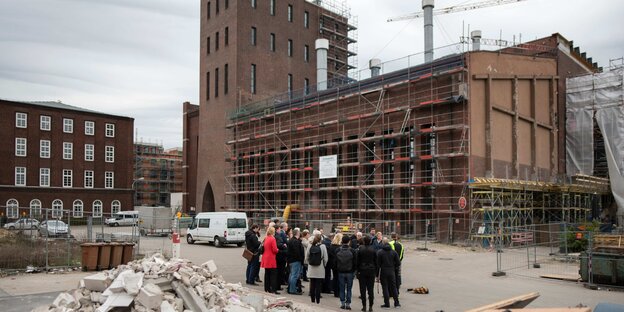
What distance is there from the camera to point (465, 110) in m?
29.4

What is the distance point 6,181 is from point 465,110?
4766cm

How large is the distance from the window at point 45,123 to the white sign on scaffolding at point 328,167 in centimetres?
3596

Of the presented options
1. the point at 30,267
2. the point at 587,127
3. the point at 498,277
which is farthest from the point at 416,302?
the point at 587,127

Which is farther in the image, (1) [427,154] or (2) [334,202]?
(2) [334,202]

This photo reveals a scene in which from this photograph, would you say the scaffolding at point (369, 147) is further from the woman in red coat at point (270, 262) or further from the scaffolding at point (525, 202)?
the woman in red coat at point (270, 262)

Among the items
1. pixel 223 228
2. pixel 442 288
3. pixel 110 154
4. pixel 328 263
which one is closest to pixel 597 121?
pixel 223 228

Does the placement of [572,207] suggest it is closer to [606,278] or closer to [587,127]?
[587,127]

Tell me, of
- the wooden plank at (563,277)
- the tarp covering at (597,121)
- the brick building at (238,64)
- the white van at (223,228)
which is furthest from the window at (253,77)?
the wooden plank at (563,277)

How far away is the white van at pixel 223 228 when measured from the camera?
93.1ft

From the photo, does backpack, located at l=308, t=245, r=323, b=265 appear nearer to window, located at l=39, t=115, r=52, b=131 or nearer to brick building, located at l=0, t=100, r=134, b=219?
brick building, located at l=0, t=100, r=134, b=219

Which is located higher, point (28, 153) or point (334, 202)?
point (28, 153)

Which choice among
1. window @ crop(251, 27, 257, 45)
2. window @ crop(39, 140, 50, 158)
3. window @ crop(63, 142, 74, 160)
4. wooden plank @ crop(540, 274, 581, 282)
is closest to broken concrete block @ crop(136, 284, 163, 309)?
wooden plank @ crop(540, 274, 581, 282)

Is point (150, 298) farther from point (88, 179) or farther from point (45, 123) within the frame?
point (88, 179)

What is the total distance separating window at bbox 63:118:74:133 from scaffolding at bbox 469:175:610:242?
47.7 meters
